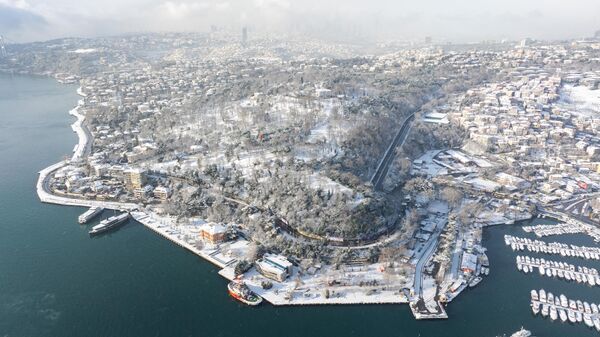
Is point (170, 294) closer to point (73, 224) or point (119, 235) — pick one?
point (119, 235)

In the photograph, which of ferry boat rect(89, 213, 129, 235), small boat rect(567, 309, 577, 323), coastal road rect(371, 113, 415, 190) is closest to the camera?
small boat rect(567, 309, 577, 323)

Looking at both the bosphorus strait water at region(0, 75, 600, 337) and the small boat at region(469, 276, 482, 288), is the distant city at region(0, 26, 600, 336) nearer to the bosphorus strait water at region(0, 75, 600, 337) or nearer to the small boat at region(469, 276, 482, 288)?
the small boat at region(469, 276, 482, 288)

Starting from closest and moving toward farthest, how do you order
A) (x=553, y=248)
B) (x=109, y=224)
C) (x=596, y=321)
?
(x=596, y=321), (x=553, y=248), (x=109, y=224)

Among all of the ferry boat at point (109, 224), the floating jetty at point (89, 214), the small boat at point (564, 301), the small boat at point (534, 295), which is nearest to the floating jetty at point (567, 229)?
the small boat at point (564, 301)

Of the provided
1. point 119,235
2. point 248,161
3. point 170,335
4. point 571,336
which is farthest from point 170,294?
point 571,336

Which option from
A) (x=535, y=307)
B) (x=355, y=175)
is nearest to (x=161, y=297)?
(x=355, y=175)

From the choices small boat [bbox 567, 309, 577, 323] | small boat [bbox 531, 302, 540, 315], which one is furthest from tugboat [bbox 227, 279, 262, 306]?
small boat [bbox 567, 309, 577, 323]

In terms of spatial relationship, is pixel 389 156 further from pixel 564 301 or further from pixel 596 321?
pixel 596 321
